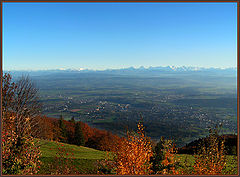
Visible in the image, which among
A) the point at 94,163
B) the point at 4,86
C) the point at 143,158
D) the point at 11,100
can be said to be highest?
the point at 4,86

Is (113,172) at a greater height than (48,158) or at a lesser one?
greater

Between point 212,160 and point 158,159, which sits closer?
point 212,160

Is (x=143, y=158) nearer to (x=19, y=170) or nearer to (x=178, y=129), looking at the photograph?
(x=19, y=170)

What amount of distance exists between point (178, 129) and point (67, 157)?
3469 inches

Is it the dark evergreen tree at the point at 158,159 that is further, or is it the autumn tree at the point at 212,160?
the dark evergreen tree at the point at 158,159

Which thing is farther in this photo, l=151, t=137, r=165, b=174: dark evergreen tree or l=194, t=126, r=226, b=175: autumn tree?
l=151, t=137, r=165, b=174: dark evergreen tree

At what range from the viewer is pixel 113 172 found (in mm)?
9281

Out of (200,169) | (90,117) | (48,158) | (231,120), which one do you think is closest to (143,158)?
(200,169)

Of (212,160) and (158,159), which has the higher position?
(212,160)

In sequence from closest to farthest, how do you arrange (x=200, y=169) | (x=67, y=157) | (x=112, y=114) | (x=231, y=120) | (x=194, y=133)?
(x=200, y=169)
(x=67, y=157)
(x=194, y=133)
(x=231, y=120)
(x=112, y=114)

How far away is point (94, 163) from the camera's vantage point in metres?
16.1

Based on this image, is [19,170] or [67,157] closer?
[19,170]

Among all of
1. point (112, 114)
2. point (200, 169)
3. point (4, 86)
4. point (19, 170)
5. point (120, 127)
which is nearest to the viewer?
point (19, 170)

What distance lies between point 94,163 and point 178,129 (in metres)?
87.4
